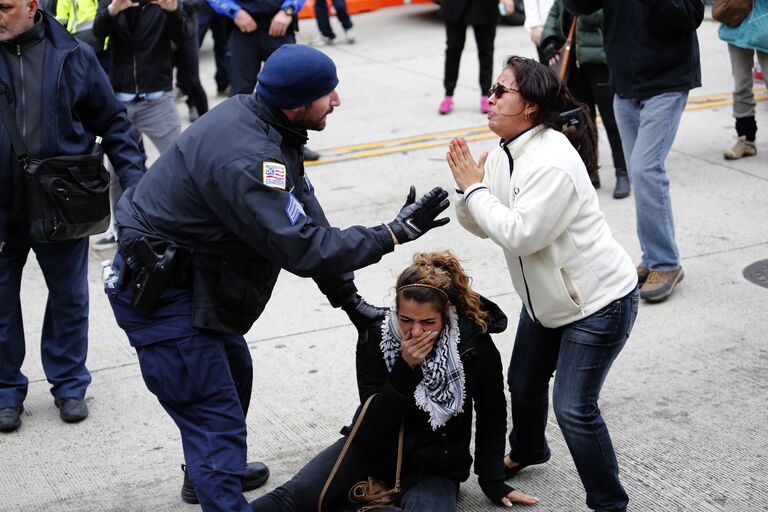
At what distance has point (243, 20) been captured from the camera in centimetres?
739

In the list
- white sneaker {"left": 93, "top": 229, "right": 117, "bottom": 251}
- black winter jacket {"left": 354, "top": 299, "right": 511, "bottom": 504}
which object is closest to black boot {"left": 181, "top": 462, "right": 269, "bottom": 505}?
black winter jacket {"left": 354, "top": 299, "right": 511, "bottom": 504}

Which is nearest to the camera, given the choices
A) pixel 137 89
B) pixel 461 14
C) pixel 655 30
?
pixel 655 30

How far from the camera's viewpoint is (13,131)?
412 cm

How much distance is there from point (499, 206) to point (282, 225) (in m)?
0.65

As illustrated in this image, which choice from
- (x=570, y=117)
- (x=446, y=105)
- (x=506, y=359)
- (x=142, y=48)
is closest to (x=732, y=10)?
(x=446, y=105)

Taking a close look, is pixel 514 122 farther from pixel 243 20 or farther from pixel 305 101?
pixel 243 20

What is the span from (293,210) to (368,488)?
1062 millimetres

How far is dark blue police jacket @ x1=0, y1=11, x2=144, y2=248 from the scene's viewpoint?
4.14 metres

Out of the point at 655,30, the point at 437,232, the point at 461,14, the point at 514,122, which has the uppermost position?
the point at 514,122

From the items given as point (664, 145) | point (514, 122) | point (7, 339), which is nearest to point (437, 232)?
point (664, 145)

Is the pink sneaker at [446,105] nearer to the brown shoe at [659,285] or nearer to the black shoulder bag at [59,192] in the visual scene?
the brown shoe at [659,285]

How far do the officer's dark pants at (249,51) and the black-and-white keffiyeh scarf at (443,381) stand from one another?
4450 mm

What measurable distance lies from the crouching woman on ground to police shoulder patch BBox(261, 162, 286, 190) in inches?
24.8

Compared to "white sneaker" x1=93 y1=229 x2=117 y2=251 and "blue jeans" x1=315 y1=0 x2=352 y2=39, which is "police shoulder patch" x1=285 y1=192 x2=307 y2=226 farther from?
"blue jeans" x1=315 y1=0 x2=352 y2=39
